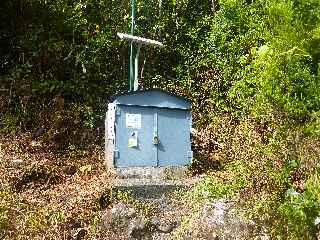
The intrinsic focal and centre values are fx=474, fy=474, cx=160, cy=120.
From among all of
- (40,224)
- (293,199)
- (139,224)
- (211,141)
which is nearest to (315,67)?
(211,141)

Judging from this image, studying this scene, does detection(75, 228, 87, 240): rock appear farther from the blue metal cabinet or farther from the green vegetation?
the green vegetation

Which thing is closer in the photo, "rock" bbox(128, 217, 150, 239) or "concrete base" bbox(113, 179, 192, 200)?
"rock" bbox(128, 217, 150, 239)

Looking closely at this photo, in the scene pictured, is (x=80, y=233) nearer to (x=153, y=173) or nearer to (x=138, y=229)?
(x=138, y=229)

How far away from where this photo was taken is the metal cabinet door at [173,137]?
7.63 m

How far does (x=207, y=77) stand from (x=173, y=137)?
2.99 metres

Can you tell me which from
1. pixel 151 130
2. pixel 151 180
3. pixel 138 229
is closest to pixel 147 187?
pixel 151 180

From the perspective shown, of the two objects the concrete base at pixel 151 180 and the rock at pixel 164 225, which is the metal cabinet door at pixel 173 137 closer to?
the concrete base at pixel 151 180

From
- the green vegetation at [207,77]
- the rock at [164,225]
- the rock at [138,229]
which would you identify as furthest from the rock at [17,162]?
the rock at [164,225]

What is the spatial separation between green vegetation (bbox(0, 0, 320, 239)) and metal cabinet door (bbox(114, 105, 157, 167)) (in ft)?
3.28

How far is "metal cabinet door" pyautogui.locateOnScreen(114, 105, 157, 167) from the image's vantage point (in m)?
7.36

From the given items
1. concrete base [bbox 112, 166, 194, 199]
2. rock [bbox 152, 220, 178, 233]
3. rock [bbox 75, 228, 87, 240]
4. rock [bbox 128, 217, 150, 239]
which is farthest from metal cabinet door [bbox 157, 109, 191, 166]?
rock [bbox 75, 228, 87, 240]

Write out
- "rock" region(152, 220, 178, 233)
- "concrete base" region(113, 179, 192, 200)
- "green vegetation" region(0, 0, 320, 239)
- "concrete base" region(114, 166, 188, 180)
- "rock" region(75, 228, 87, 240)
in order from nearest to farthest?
"rock" region(75, 228, 87, 240) → "rock" region(152, 220, 178, 233) → "concrete base" region(113, 179, 192, 200) → "concrete base" region(114, 166, 188, 180) → "green vegetation" region(0, 0, 320, 239)

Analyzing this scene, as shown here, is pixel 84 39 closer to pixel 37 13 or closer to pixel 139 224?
pixel 37 13

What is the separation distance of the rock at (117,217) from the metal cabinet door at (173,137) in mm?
1176
